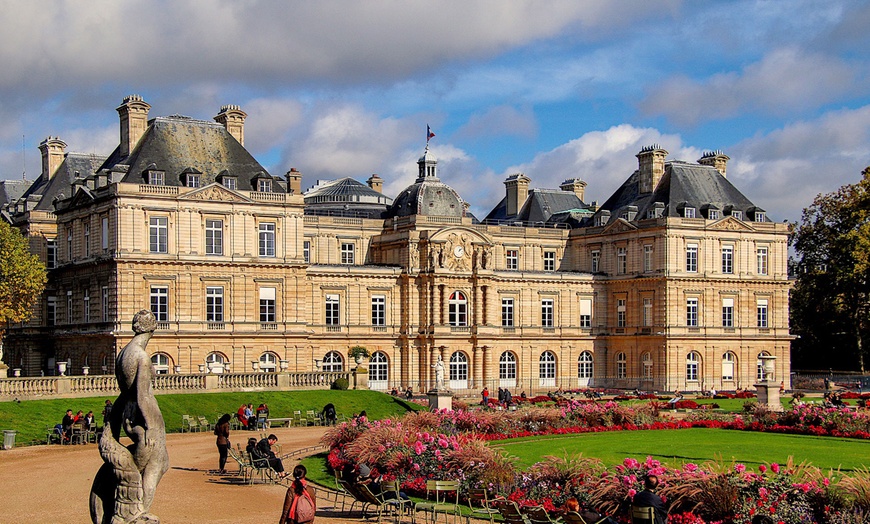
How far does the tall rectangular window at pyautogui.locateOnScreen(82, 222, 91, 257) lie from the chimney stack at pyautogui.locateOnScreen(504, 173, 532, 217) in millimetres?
37748

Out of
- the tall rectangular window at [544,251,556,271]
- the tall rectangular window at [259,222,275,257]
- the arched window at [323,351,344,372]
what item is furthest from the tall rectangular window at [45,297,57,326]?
the tall rectangular window at [544,251,556,271]

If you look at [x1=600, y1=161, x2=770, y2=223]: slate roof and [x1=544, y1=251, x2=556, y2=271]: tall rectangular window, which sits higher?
[x1=600, y1=161, x2=770, y2=223]: slate roof

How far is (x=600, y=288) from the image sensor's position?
80.5 metres

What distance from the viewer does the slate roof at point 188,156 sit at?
62938mm

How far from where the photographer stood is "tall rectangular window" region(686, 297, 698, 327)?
77.2 m

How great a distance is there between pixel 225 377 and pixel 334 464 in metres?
23.0

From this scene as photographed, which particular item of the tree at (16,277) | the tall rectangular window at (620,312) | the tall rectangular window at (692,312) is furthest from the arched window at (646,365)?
the tree at (16,277)

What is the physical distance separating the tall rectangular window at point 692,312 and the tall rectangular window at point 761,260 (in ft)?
18.5

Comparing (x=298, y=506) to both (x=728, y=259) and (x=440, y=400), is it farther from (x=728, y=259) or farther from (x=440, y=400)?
(x=728, y=259)

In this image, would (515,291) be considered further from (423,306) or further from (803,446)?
(803,446)

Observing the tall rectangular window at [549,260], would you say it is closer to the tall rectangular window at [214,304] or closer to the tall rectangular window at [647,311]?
the tall rectangular window at [647,311]

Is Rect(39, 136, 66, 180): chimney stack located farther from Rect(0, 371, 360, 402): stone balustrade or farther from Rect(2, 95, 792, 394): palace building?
Rect(0, 371, 360, 402): stone balustrade

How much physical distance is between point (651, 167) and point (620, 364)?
45.4 feet

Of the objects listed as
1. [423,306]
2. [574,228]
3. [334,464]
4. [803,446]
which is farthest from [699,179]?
[334,464]
